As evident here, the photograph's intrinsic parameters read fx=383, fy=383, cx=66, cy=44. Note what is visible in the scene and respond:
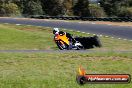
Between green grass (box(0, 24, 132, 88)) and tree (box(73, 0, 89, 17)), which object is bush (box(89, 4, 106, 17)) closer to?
tree (box(73, 0, 89, 17))

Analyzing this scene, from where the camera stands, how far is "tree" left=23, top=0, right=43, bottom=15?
80000 millimetres

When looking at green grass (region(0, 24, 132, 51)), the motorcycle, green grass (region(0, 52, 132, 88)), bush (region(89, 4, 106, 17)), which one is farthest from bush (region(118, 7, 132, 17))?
green grass (region(0, 52, 132, 88))

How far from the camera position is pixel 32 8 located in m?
81.5

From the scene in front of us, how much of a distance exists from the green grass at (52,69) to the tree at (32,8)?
2456 inches

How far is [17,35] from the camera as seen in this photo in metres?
33.3

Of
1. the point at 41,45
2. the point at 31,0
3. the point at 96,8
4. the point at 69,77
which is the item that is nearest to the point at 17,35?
the point at 41,45

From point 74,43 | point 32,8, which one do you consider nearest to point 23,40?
point 74,43

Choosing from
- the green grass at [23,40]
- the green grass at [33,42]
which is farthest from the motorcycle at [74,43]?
the green grass at [23,40]

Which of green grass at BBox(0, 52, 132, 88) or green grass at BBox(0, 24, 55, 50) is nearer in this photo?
green grass at BBox(0, 52, 132, 88)

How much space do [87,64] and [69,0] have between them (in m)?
73.1

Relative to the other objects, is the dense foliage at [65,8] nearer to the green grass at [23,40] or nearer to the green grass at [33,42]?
the green grass at [23,40]

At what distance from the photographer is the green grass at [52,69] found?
1017 centimetres

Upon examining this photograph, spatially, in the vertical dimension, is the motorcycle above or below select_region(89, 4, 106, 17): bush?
above

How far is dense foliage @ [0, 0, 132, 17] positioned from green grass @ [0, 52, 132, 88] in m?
59.1
